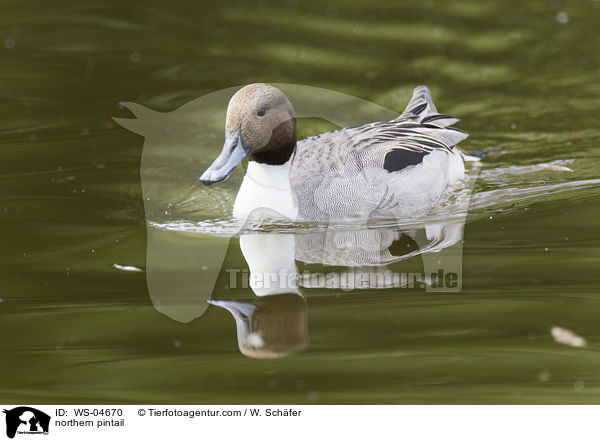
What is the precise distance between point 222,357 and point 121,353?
448 millimetres

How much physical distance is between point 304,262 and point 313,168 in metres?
0.80

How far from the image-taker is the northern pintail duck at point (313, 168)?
203 inches

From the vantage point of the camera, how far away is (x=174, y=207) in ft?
19.5

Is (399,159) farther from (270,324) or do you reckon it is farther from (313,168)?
(270,324)

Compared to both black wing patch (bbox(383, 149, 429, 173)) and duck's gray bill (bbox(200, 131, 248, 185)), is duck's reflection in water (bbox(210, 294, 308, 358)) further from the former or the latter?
black wing patch (bbox(383, 149, 429, 173))

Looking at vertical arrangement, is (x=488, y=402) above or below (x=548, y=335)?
below

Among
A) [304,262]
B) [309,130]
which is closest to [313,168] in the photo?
[304,262]

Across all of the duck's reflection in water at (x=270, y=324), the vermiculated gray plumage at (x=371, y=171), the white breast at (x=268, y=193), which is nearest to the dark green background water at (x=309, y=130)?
the duck's reflection in water at (x=270, y=324)

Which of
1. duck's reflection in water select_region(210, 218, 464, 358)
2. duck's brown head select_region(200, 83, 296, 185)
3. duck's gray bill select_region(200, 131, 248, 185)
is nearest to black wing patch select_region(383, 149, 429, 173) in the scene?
duck's reflection in water select_region(210, 218, 464, 358)

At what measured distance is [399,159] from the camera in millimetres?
5652

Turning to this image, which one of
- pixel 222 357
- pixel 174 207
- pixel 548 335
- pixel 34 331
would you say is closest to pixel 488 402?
pixel 548 335

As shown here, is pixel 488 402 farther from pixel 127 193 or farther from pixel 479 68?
pixel 479 68

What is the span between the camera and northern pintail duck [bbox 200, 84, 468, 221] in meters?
5.16

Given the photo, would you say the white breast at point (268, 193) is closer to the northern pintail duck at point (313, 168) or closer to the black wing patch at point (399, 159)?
the northern pintail duck at point (313, 168)
